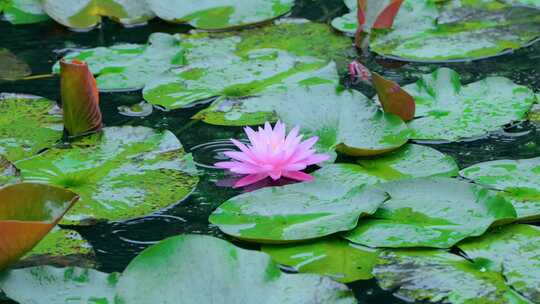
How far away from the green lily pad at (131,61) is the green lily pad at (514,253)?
994 mm

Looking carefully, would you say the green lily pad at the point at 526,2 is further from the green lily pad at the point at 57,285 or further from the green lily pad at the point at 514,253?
the green lily pad at the point at 57,285

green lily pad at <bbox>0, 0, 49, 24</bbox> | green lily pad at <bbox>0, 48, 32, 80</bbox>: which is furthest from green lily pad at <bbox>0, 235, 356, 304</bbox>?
green lily pad at <bbox>0, 0, 49, 24</bbox>

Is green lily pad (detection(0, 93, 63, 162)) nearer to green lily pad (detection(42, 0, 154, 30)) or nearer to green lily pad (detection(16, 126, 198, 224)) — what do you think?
green lily pad (detection(16, 126, 198, 224))

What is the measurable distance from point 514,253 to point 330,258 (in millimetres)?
280

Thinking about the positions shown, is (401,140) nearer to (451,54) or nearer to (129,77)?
(451,54)

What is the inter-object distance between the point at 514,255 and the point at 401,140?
0.40m

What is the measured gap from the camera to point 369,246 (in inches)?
56.2

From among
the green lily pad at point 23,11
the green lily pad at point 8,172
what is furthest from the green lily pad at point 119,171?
the green lily pad at point 23,11

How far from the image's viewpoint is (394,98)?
1.81 metres

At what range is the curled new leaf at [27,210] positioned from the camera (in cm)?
131

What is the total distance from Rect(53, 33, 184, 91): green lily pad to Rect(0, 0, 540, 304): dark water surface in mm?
44

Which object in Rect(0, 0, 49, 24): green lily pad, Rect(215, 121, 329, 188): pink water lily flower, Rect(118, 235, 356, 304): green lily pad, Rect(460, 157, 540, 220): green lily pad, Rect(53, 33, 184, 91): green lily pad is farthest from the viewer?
Rect(0, 0, 49, 24): green lily pad

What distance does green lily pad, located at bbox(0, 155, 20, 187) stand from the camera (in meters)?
1.65

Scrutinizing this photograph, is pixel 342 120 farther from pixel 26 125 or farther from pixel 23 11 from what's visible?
pixel 23 11
